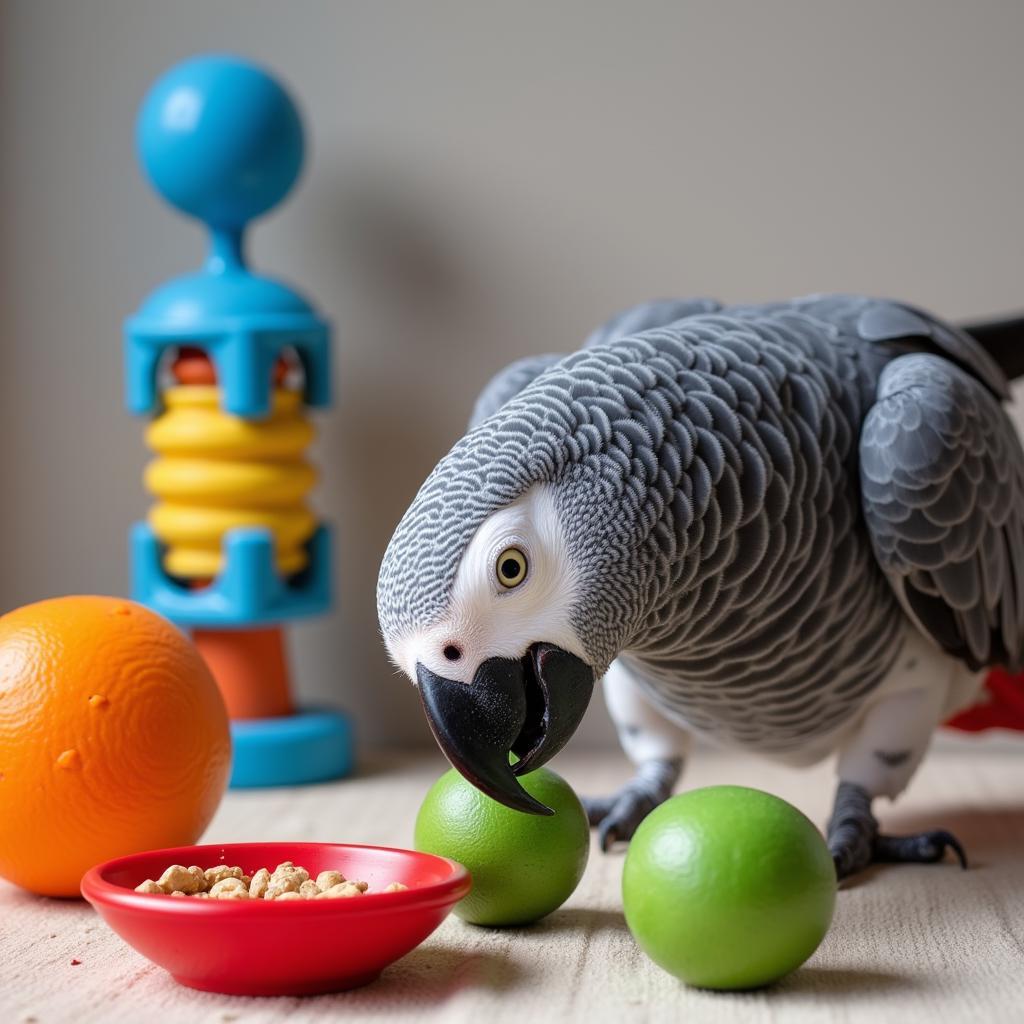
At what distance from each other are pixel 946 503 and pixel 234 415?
93 cm

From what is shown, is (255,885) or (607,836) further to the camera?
(607,836)

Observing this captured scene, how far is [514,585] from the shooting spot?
→ 3.20ft

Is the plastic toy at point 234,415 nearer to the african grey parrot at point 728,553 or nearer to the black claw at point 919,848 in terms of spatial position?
the african grey parrot at point 728,553

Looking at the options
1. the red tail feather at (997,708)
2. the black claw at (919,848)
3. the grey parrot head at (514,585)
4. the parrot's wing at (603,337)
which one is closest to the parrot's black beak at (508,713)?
the grey parrot head at (514,585)

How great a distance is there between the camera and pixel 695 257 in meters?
2.04

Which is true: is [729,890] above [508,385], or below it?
below

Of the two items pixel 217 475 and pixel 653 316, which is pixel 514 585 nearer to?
pixel 653 316

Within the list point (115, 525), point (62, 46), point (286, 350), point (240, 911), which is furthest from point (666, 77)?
point (240, 911)

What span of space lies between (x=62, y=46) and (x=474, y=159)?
0.65 meters

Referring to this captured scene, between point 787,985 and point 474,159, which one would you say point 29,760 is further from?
point 474,159

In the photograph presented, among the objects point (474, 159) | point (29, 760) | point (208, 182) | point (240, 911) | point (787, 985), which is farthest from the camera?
point (474, 159)

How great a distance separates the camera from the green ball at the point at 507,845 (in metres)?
1.06

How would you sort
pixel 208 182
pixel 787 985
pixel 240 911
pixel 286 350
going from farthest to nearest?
1. pixel 286 350
2. pixel 208 182
3. pixel 787 985
4. pixel 240 911

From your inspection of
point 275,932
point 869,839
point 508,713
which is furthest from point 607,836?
point 275,932
